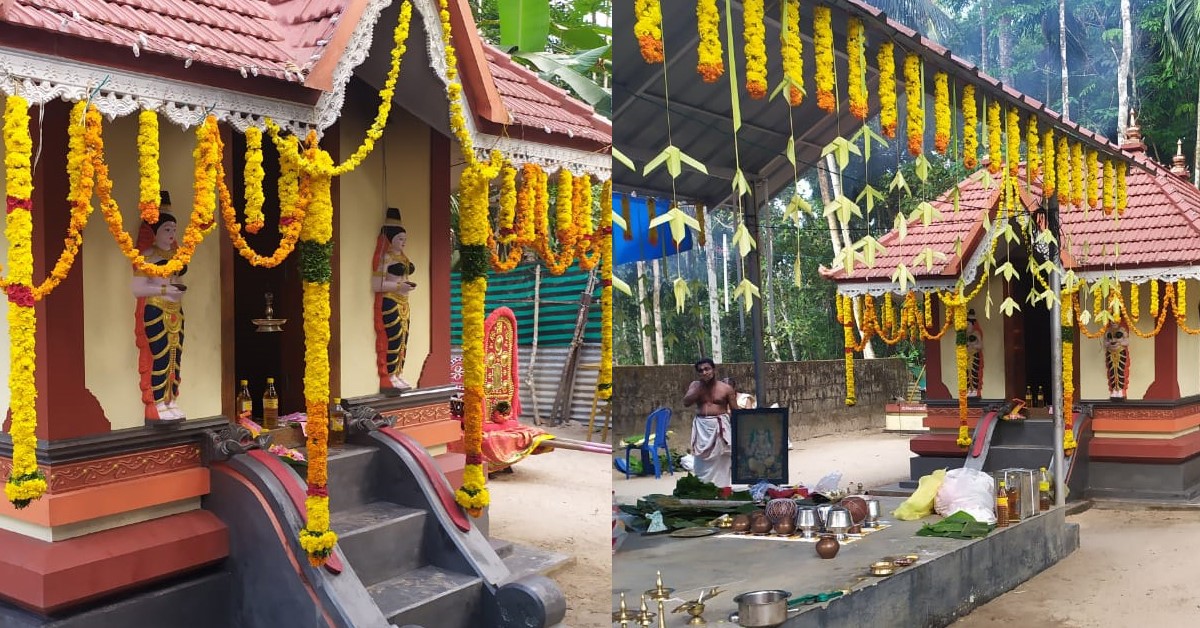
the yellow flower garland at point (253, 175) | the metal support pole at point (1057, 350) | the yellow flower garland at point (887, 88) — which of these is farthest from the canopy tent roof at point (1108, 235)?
the yellow flower garland at point (253, 175)

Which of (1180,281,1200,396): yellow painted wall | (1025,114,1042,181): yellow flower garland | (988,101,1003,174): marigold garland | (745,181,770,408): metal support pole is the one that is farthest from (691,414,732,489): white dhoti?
(1180,281,1200,396): yellow painted wall

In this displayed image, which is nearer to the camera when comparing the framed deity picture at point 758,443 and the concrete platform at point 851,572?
the concrete platform at point 851,572

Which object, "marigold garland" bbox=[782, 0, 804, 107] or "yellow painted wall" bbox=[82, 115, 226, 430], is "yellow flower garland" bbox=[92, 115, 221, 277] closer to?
"yellow painted wall" bbox=[82, 115, 226, 430]

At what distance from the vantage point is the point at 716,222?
3.10 m

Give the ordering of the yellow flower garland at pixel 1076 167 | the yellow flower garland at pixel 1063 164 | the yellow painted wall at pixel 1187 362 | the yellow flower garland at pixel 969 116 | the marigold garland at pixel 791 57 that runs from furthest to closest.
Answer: the yellow painted wall at pixel 1187 362 → the yellow flower garland at pixel 1076 167 → the yellow flower garland at pixel 1063 164 → the yellow flower garland at pixel 969 116 → the marigold garland at pixel 791 57

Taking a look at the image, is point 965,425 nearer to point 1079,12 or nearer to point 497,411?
point 1079,12

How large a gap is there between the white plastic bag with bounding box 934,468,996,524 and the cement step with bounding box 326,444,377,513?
2740 millimetres

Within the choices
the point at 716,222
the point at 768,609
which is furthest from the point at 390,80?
the point at 768,609

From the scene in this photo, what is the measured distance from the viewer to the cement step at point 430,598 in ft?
11.7

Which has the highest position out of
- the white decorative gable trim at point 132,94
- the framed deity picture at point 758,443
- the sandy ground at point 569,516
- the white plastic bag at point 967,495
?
the white decorative gable trim at point 132,94

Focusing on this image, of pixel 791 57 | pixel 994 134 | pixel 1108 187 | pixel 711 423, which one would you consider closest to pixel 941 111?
pixel 994 134

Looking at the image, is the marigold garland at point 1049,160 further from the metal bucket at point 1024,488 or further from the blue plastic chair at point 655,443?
the blue plastic chair at point 655,443

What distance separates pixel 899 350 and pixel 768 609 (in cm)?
255

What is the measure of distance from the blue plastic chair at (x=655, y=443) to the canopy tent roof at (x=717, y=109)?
0.63m
